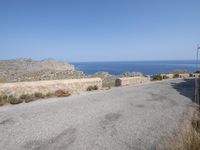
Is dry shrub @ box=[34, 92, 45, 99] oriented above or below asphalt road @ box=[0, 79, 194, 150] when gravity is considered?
above

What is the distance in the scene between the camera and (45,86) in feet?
40.6

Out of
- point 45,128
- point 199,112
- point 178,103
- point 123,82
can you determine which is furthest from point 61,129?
point 123,82

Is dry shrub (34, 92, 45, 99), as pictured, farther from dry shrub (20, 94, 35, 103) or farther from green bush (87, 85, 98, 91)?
green bush (87, 85, 98, 91)

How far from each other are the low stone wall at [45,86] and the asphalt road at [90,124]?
1538mm

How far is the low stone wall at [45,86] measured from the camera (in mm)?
11000

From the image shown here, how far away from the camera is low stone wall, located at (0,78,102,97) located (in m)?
11.0

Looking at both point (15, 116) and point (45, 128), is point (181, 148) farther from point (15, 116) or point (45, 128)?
point (15, 116)

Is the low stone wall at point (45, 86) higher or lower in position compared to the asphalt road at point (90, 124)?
higher

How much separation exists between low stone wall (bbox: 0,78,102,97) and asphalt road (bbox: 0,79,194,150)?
1538 millimetres

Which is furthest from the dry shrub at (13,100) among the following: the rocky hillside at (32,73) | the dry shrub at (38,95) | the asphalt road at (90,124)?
the rocky hillside at (32,73)

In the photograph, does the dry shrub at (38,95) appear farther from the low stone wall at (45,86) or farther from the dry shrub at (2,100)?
the dry shrub at (2,100)

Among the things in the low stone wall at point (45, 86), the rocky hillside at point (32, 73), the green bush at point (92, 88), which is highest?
the low stone wall at point (45, 86)

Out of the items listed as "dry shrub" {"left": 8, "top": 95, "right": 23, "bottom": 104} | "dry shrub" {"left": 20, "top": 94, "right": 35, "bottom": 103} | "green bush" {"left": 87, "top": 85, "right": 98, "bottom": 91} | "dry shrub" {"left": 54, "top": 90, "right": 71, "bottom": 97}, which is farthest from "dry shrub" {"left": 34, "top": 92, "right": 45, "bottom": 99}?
"green bush" {"left": 87, "top": 85, "right": 98, "bottom": 91}

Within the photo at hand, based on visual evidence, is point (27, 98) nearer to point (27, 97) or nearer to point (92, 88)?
point (27, 97)
